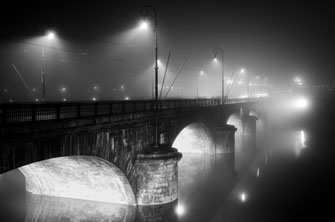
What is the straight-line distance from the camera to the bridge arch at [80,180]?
54.4ft

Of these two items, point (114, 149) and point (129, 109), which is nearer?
point (114, 149)

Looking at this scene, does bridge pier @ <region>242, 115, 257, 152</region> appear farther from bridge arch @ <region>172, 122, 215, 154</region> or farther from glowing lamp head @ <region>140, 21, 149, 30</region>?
glowing lamp head @ <region>140, 21, 149, 30</region>

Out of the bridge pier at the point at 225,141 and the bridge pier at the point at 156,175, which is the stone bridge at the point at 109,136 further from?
the bridge pier at the point at 225,141

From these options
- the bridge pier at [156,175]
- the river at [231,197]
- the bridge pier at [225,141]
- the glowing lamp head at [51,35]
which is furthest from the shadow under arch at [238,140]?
the glowing lamp head at [51,35]

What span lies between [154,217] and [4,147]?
428 inches

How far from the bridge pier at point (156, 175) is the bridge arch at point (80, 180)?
0.81m

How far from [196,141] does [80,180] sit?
1960cm

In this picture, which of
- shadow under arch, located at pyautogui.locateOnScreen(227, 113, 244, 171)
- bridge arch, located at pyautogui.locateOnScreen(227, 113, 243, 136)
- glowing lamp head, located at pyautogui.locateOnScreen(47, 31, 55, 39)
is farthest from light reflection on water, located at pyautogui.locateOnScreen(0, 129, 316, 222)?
bridge arch, located at pyautogui.locateOnScreen(227, 113, 243, 136)

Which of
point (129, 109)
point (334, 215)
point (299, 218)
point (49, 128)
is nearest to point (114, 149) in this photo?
point (129, 109)

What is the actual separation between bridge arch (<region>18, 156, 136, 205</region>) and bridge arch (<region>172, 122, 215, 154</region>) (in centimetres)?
1613

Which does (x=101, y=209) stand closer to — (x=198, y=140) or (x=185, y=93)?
(x=198, y=140)

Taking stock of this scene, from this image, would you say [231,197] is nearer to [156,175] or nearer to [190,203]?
[190,203]

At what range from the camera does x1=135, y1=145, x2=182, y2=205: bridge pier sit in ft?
57.3

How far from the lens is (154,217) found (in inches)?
686
